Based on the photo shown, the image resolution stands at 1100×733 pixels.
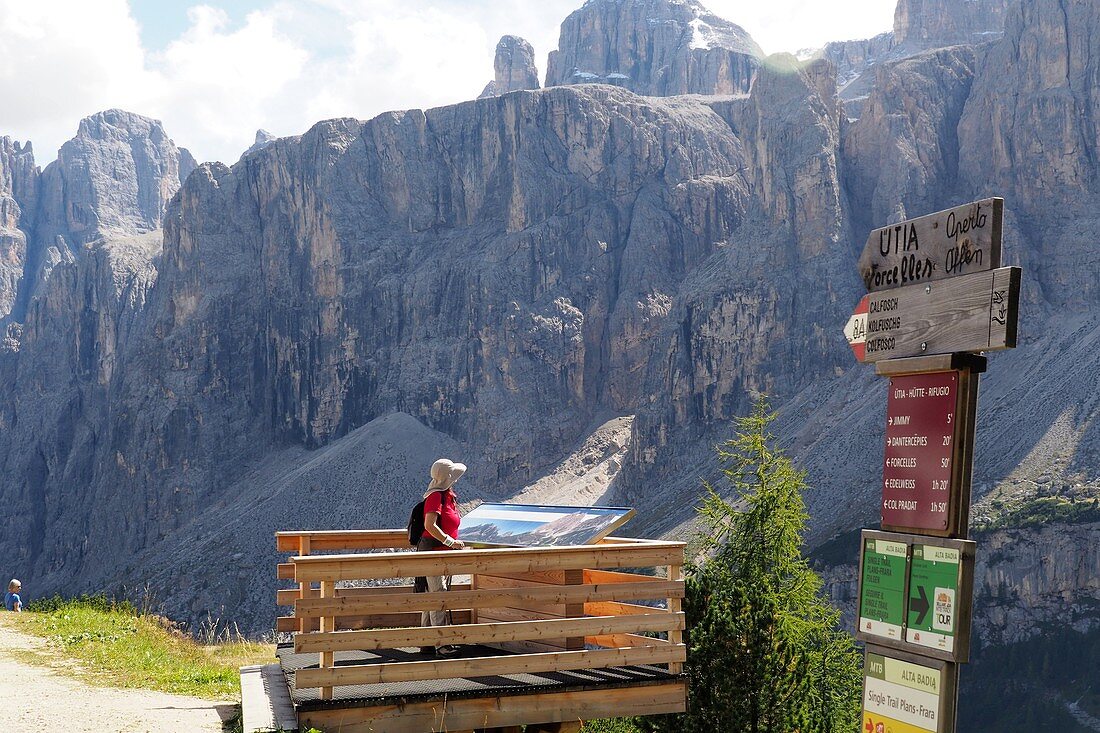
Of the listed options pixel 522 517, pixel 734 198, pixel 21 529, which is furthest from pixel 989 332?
pixel 21 529

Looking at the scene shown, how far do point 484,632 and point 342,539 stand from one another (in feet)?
12.4

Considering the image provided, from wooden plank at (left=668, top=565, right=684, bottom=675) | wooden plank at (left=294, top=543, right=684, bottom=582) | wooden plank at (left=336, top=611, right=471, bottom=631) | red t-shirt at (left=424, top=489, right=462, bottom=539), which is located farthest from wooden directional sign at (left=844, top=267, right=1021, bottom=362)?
wooden plank at (left=336, top=611, right=471, bottom=631)

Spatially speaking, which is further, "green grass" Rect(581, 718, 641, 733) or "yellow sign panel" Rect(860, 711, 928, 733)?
"green grass" Rect(581, 718, 641, 733)

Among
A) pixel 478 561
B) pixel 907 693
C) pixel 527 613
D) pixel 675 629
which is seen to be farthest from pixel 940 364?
pixel 527 613

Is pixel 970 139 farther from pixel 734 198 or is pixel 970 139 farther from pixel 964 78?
pixel 734 198

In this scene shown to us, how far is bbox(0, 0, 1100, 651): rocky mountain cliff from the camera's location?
10681 centimetres

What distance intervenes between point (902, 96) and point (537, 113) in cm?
4387

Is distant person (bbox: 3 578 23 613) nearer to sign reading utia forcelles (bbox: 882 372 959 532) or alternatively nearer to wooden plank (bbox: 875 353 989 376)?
sign reading utia forcelles (bbox: 882 372 959 532)

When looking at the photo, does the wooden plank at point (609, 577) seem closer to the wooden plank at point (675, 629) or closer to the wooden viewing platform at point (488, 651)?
the wooden viewing platform at point (488, 651)

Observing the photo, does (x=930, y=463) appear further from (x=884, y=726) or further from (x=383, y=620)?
(x=383, y=620)

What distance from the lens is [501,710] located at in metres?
9.84

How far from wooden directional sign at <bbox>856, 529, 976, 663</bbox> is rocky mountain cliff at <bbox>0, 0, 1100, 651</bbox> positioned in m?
84.3

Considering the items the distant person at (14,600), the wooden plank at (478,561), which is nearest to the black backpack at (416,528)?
the wooden plank at (478,561)

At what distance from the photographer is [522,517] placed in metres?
12.8
